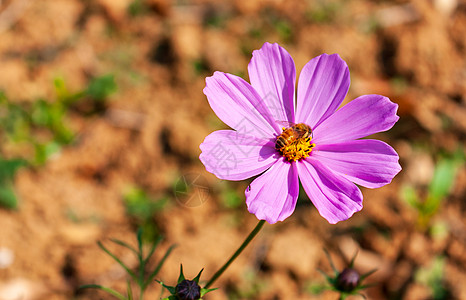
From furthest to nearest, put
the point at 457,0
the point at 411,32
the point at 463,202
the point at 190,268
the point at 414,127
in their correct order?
the point at 457,0
the point at 411,32
the point at 414,127
the point at 463,202
the point at 190,268

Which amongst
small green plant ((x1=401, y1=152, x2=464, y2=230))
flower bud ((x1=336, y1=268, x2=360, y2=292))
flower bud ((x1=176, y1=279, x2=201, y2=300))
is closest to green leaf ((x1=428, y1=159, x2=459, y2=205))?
small green plant ((x1=401, y1=152, x2=464, y2=230))

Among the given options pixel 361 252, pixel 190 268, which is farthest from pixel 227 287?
pixel 361 252

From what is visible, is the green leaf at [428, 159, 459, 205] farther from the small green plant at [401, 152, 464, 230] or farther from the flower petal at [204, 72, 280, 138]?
the flower petal at [204, 72, 280, 138]

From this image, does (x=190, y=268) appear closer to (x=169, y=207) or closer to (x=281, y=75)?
(x=169, y=207)

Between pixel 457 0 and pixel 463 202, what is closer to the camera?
pixel 463 202

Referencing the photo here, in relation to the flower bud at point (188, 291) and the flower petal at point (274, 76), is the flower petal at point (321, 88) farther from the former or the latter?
the flower bud at point (188, 291)

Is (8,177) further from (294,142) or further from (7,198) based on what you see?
(294,142)

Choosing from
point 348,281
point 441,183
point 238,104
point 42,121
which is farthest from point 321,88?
point 42,121

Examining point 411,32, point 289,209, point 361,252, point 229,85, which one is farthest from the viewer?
point 411,32
